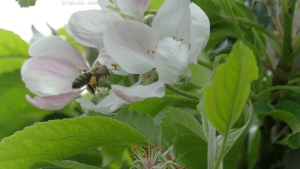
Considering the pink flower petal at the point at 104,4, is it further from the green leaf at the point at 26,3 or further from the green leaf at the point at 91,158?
the green leaf at the point at 91,158

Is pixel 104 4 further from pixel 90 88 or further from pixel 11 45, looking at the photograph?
pixel 11 45

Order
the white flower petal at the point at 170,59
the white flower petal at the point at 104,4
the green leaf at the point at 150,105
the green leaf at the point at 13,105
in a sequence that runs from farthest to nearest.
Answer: the green leaf at the point at 13,105
the green leaf at the point at 150,105
the white flower petal at the point at 104,4
the white flower petal at the point at 170,59

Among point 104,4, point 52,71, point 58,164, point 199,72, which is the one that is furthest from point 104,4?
point 199,72

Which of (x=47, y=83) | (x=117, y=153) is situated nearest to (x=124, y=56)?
(x=47, y=83)

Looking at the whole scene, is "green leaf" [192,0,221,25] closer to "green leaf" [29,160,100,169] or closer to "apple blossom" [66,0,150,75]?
"apple blossom" [66,0,150,75]

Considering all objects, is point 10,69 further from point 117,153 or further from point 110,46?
point 110,46

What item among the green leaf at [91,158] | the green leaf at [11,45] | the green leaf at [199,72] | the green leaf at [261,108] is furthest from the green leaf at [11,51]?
the green leaf at [261,108]
